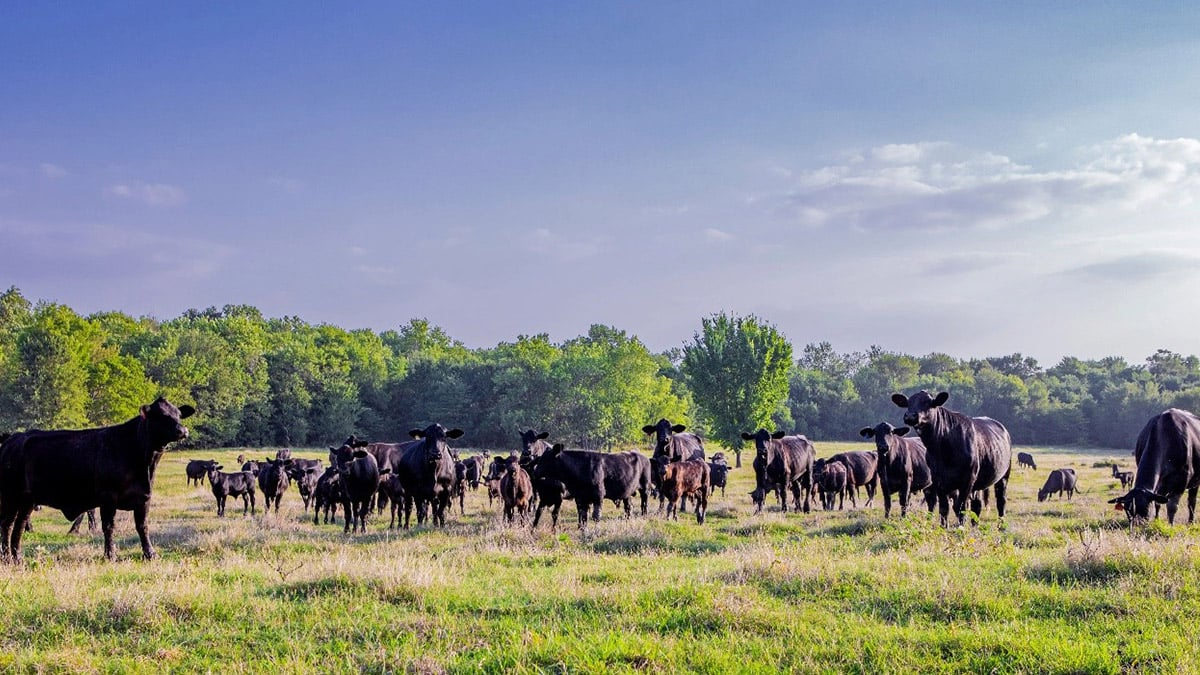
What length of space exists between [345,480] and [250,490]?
8568mm

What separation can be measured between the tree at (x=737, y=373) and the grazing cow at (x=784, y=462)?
36.4 m

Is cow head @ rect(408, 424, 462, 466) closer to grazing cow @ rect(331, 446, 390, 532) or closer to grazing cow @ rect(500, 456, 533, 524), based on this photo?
grazing cow @ rect(331, 446, 390, 532)

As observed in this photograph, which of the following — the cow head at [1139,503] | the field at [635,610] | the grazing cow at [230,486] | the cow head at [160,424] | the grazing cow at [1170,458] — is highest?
the cow head at [160,424]

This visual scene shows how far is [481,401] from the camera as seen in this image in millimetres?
85062

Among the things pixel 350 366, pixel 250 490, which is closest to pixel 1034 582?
pixel 250 490

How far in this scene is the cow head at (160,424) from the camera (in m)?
12.4

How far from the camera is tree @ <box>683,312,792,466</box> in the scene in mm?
62031

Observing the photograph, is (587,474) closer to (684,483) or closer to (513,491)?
(513,491)

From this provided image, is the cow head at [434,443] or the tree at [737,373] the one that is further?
the tree at [737,373]

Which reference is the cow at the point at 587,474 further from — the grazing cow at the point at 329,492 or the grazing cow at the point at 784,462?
the grazing cow at the point at 329,492

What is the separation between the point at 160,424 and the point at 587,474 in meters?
9.10

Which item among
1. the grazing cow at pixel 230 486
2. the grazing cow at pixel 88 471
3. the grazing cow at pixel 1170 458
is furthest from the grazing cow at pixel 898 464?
the grazing cow at pixel 230 486

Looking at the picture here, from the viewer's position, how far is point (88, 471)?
12.5 m

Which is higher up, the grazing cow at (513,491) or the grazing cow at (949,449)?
the grazing cow at (949,449)
